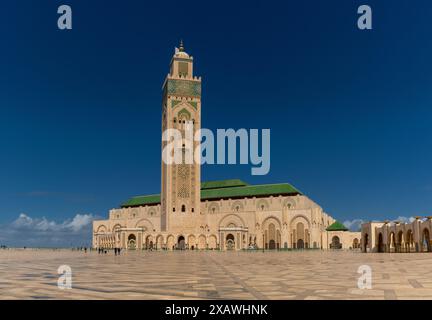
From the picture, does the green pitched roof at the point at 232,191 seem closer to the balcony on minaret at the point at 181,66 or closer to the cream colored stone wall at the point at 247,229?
the cream colored stone wall at the point at 247,229

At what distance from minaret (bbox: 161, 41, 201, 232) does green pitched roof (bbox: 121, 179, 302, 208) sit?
365 inches

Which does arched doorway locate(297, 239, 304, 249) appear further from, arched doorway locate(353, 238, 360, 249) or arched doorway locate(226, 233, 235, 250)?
arched doorway locate(353, 238, 360, 249)

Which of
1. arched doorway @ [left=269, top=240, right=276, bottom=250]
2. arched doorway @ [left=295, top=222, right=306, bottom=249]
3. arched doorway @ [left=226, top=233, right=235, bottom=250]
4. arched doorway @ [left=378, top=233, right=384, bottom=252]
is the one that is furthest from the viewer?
arched doorway @ [left=269, top=240, right=276, bottom=250]


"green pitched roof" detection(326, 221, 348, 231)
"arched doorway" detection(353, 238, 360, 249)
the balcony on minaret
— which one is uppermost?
the balcony on minaret

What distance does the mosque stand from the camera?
228 feet

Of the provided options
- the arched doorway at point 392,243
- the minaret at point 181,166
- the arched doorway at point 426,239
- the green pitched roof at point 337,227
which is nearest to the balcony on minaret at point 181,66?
the minaret at point 181,166

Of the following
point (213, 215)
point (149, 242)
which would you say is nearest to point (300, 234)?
point (213, 215)

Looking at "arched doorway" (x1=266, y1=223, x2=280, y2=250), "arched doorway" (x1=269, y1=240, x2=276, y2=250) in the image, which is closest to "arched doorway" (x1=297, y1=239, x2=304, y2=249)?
"arched doorway" (x1=266, y1=223, x2=280, y2=250)

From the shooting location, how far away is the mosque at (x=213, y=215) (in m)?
69.6

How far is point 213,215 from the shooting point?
7825 centimetres

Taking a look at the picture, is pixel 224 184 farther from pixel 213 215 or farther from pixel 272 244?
pixel 272 244

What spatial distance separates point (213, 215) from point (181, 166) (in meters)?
11.6

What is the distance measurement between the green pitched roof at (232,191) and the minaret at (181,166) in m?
9.28
